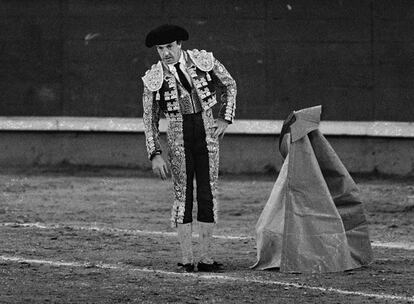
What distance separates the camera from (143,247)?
8922mm

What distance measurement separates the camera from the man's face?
775 centimetres

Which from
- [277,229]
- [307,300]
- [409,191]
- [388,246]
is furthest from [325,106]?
[307,300]

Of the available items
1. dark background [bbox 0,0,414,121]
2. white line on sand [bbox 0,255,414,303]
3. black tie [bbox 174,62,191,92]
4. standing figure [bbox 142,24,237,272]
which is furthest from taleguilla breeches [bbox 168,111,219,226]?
dark background [bbox 0,0,414,121]

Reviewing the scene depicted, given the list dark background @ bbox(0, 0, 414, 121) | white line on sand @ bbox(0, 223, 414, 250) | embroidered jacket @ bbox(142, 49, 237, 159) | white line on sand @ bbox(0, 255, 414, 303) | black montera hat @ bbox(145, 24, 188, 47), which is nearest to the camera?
white line on sand @ bbox(0, 255, 414, 303)

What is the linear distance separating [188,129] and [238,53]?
587 cm

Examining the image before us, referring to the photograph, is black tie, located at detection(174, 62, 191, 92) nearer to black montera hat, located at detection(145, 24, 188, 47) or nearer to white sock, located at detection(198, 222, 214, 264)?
black montera hat, located at detection(145, 24, 188, 47)

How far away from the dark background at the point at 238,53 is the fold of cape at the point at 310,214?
545 cm

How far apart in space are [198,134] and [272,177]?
561 centimetres

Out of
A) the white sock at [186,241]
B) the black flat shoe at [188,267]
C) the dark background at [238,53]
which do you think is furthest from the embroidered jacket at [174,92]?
the dark background at [238,53]

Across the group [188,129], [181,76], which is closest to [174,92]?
[181,76]

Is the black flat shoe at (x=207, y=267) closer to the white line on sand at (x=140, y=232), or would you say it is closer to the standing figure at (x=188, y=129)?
the standing figure at (x=188, y=129)

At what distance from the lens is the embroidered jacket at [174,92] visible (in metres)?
7.80

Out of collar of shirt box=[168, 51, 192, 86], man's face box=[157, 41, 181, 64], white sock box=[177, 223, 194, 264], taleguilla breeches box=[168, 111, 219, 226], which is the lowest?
white sock box=[177, 223, 194, 264]

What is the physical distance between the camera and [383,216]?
1064 cm
